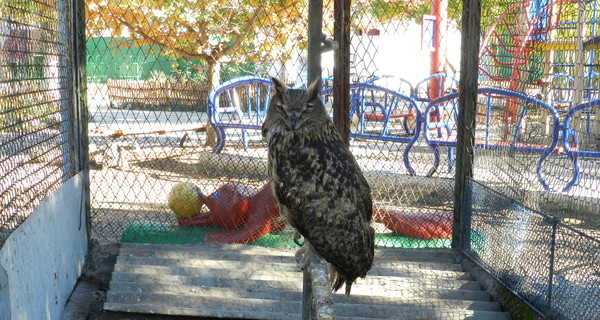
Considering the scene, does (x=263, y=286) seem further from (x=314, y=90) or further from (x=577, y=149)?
(x=577, y=149)

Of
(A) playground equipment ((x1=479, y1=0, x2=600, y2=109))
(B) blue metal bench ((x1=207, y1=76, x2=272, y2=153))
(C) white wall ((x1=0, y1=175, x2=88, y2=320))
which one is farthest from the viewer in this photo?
(B) blue metal bench ((x1=207, y1=76, x2=272, y2=153))

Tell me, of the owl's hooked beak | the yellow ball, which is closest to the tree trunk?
the yellow ball

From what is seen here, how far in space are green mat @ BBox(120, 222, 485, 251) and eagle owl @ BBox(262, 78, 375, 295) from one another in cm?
153

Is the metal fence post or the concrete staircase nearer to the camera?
the metal fence post

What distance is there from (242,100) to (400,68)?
19.0 ft

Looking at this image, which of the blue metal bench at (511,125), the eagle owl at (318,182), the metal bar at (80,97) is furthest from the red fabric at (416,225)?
the metal bar at (80,97)

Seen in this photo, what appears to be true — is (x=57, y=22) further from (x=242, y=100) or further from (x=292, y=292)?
(x=242, y=100)

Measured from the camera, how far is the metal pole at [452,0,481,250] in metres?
4.26

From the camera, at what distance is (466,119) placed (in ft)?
14.3

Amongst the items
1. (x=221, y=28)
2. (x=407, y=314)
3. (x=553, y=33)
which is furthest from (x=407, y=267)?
(x=221, y=28)

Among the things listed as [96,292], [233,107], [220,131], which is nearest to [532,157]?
[96,292]

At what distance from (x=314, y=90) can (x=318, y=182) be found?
439 millimetres

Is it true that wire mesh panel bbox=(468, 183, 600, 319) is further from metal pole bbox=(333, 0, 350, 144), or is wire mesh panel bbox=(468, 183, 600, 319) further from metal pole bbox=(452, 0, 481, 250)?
metal pole bbox=(333, 0, 350, 144)

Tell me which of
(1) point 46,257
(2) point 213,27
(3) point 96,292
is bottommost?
(3) point 96,292
